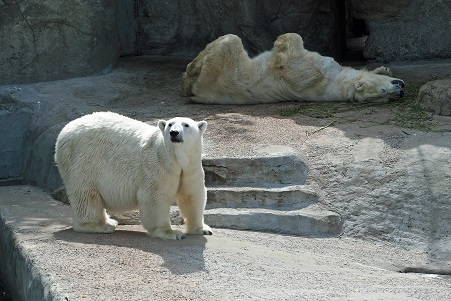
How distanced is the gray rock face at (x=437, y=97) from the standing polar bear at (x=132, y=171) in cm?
278

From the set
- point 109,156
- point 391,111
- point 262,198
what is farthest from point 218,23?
point 109,156

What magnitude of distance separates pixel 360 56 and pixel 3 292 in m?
6.24

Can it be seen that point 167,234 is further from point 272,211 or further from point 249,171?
point 249,171

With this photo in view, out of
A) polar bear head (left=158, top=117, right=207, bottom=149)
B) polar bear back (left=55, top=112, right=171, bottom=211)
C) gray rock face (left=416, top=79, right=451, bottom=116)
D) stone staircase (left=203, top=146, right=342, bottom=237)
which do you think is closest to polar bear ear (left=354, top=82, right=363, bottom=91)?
gray rock face (left=416, top=79, right=451, bottom=116)

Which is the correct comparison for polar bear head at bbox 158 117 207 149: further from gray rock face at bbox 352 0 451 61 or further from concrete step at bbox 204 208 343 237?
gray rock face at bbox 352 0 451 61

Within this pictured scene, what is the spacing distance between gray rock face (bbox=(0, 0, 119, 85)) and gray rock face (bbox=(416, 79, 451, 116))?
3928mm

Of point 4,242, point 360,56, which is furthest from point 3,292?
point 360,56

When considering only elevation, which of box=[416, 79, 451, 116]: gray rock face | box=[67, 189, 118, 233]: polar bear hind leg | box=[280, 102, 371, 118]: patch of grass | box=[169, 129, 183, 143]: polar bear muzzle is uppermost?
box=[169, 129, 183, 143]: polar bear muzzle

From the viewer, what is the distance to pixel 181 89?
9.55 meters

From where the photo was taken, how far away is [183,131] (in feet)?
19.2

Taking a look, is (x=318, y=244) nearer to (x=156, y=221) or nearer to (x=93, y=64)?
(x=156, y=221)

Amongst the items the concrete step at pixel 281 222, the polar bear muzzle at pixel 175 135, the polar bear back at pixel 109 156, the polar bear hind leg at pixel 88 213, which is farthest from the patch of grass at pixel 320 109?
the polar bear muzzle at pixel 175 135

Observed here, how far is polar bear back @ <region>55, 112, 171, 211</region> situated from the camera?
623 cm

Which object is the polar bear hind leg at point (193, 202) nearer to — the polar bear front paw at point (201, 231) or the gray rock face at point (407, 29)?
the polar bear front paw at point (201, 231)
